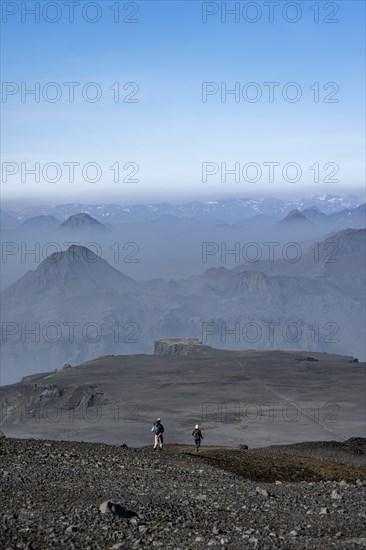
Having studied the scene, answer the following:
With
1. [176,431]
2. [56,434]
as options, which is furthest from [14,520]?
[56,434]

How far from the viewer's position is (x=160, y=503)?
20.9 meters

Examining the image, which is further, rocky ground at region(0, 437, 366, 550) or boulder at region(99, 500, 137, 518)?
boulder at region(99, 500, 137, 518)

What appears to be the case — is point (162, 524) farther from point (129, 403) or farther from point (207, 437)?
point (129, 403)

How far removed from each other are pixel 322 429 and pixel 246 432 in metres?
9.52

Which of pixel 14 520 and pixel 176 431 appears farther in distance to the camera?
pixel 176 431

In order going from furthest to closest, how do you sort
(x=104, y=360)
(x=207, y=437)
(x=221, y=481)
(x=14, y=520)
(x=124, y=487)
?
(x=104, y=360), (x=207, y=437), (x=221, y=481), (x=124, y=487), (x=14, y=520)

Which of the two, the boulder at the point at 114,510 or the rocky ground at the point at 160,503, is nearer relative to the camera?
the rocky ground at the point at 160,503

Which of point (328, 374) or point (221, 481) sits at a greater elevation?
point (328, 374)

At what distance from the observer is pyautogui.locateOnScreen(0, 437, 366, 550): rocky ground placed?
17.3 metres

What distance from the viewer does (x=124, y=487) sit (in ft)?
77.0

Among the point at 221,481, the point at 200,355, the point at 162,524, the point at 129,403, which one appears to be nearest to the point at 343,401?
the point at 129,403

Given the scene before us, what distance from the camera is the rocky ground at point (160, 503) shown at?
17.3m

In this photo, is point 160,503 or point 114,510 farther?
point 160,503

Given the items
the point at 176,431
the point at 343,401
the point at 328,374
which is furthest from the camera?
the point at 328,374
